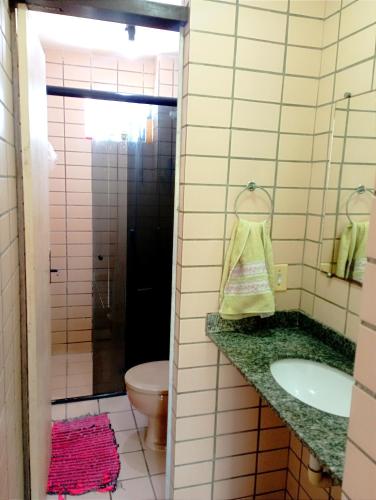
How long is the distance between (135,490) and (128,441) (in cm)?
36

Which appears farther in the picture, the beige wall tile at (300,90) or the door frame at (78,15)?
the beige wall tile at (300,90)

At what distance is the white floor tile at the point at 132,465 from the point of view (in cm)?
191

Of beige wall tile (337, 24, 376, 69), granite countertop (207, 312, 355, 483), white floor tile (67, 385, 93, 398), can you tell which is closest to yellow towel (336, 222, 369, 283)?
granite countertop (207, 312, 355, 483)

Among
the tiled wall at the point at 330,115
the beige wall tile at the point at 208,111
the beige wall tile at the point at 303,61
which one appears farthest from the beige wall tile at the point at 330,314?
the beige wall tile at the point at 303,61

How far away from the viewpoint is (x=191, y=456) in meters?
1.56

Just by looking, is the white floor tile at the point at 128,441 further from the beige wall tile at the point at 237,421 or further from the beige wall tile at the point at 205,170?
the beige wall tile at the point at 205,170

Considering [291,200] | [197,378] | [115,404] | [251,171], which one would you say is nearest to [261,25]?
[251,171]

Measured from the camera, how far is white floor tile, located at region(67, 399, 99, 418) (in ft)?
7.79

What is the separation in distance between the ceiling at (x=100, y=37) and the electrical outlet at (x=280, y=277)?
165cm

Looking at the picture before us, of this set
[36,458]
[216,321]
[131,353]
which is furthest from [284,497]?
[131,353]

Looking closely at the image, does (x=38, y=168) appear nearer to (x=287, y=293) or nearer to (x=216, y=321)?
(x=216, y=321)

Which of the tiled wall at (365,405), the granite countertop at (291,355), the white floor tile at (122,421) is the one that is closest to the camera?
the tiled wall at (365,405)

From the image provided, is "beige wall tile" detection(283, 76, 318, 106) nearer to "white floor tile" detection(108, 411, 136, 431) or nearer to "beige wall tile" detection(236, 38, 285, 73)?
"beige wall tile" detection(236, 38, 285, 73)

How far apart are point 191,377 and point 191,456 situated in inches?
14.0
